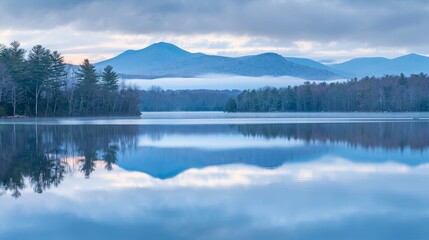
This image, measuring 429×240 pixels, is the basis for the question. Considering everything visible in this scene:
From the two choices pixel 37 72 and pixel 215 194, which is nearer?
pixel 215 194

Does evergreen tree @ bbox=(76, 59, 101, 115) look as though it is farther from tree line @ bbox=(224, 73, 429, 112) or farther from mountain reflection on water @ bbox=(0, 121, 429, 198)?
tree line @ bbox=(224, 73, 429, 112)

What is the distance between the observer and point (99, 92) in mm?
68062

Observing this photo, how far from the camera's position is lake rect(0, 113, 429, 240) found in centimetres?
868

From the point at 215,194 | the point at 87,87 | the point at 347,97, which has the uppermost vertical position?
the point at 87,87

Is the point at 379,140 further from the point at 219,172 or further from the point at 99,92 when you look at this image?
the point at 99,92

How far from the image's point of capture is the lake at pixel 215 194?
8.68 metres

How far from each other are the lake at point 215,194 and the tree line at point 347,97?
86.6 meters

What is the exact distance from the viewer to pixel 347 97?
4350 inches

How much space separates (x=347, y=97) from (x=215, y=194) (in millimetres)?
102305

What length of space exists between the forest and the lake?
39582 millimetres

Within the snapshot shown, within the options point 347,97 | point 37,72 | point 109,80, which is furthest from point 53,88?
point 347,97

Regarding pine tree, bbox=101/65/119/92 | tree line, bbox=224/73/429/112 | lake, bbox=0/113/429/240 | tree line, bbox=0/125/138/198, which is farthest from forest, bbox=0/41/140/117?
tree line, bbox=224/73/429/112

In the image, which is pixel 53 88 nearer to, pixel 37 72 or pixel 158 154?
pixel 37 72

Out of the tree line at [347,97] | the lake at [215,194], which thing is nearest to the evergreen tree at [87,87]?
the lake at [215,194]
